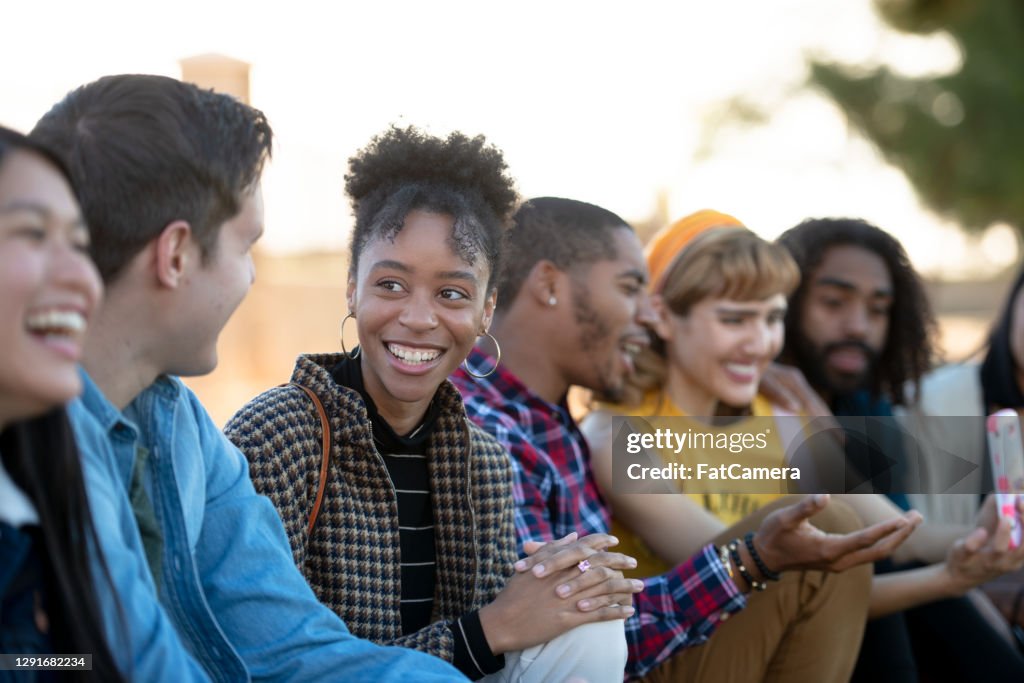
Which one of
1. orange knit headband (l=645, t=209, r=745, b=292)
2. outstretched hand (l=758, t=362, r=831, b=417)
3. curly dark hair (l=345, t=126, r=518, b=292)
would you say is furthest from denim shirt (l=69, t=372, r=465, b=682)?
outstretched hand (l=758, t=362, r=831, b=417)

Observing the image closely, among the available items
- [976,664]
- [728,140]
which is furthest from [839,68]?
[976,664]

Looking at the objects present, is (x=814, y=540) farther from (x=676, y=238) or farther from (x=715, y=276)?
(x=676, y=238)

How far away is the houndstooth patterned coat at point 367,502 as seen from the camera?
232 centimetres

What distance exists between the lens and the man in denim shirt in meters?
1.73

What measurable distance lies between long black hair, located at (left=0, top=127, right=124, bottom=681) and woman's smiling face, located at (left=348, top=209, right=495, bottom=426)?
107cm

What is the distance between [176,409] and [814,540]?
64.9 inches

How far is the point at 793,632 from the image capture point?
301 cm

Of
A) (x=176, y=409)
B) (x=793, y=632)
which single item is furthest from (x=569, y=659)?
(x=176, y=409)

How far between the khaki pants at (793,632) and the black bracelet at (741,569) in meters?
0.07

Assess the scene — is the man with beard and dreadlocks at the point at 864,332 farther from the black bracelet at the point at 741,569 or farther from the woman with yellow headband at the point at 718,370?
the black bracelet at the point at 741,569

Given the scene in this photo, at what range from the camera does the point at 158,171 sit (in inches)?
70.6

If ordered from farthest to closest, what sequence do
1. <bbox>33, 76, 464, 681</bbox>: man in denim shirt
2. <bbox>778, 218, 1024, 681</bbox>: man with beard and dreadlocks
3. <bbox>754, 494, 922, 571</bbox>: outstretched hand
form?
<bbox>778, 218, 1024, 681</bbox>: man with beard and dreadlocks → <bbox>754, 494, 922, 571</bbox>: outstretched hand → <bbox>33, 76, 464, 681</bbox>: man in denim shirt

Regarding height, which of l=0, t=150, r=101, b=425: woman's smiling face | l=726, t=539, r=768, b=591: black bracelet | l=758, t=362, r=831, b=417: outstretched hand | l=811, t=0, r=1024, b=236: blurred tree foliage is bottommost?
l=726, t=539, r=768, b=591: black bracelet

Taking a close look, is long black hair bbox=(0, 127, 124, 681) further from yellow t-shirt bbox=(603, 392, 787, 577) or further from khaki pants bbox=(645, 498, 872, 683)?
yellow t-shirt bbox=(603, 392, 787, 577)
